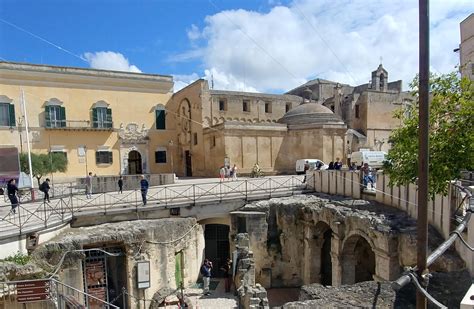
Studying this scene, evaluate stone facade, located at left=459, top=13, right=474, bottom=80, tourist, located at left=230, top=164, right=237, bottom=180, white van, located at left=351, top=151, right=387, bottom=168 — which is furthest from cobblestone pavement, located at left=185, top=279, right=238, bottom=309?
stone facade, located at left=459, top=13, right=474, bottom=80

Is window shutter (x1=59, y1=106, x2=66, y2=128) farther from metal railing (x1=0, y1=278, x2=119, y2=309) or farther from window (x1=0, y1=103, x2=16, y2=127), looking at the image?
metal railing (x1=0, y1=278, x2=119, y2=309)

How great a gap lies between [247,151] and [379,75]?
2604 cm

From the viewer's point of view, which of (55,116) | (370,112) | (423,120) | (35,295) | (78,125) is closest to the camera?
(423,120)

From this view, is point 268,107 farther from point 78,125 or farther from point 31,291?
point 31,291

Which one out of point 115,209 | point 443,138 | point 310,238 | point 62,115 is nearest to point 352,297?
point 443,138

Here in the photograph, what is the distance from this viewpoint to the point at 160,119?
29.9m

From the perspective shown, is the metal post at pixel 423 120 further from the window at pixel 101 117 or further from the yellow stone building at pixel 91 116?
the window at pixel 101 117

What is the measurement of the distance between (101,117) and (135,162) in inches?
206

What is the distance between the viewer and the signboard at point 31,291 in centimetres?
855

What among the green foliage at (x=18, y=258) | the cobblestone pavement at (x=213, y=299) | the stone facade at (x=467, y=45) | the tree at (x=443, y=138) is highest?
the stone facade at (x=467, y=45)

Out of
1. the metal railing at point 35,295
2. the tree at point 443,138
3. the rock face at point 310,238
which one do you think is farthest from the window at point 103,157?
the tree at point 443,138

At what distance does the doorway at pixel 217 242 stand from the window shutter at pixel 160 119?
50.4 ft

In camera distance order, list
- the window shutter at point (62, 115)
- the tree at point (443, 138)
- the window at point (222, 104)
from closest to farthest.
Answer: the tree at point (443, 138) < the window shutter at point (62, 115) < the window at point (222, 104)

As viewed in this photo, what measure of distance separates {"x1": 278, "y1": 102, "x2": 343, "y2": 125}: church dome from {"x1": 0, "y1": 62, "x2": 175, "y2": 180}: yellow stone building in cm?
1200
